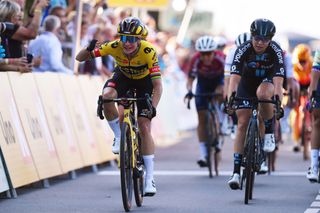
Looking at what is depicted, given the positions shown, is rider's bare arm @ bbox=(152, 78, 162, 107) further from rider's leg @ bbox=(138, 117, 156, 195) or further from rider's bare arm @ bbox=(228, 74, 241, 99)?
rider's bare arm @ bbox=(228, 74, 241, 99)

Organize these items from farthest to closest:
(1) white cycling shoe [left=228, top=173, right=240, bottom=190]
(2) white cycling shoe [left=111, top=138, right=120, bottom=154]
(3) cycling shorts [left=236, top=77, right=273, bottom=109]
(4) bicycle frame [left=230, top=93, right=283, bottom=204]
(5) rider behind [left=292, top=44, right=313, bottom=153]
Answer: (5) rider behind [left=292, top=44, right=313, bottom=153]
(3) cycling shorts [left=236, top=77, right=273, bottom=109]
(1) white cycling shoe [left=228, top=173, right=240, bottom=190]
(4) bicycle frame [left=230, top=93, right=283, bottom=204]
(2) white cycling shoe [left=111, top=138, right=120, bottom=154]

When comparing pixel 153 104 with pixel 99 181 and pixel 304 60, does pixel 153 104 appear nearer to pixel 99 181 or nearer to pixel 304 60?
pixel 99 181

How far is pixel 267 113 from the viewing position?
14.1 metres

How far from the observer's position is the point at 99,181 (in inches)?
632

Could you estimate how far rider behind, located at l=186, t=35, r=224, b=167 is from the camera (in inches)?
699

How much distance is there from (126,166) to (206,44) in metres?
5.80

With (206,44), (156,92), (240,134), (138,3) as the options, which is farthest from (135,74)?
(138,3)

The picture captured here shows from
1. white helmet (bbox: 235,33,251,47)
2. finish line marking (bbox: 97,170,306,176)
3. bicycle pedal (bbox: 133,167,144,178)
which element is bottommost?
finish line marking (bbox: 97,170,306,176)

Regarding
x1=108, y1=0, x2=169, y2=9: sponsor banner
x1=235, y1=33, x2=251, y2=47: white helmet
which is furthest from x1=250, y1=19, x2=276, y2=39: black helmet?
x1=108, y1=0, x2=169, y2=9: sponsor banner

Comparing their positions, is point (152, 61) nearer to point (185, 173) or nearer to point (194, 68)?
point (185, 173)

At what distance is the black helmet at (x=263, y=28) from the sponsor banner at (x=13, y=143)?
9.93 ft

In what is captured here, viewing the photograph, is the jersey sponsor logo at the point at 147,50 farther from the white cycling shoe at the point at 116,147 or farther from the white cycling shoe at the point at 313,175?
the white cycling shoe at the point at 313,175

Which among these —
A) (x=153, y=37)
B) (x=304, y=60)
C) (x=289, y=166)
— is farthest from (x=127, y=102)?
(x=153, y=37)

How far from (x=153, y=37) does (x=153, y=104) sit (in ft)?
42.9
